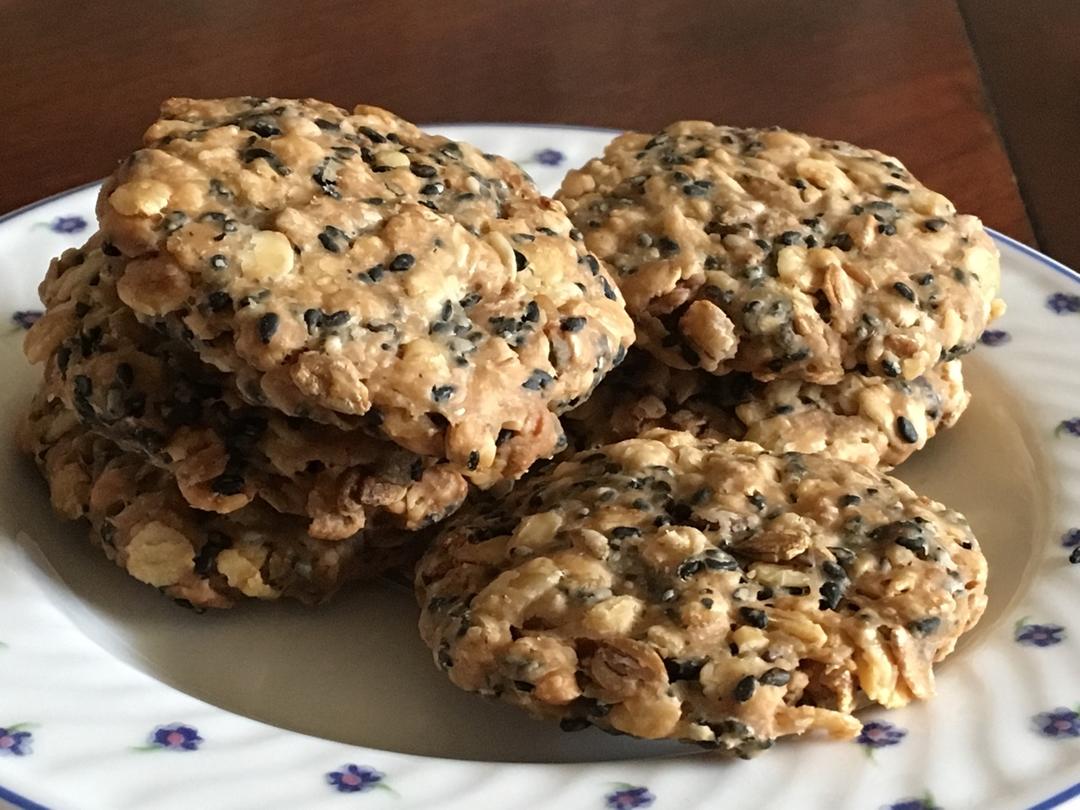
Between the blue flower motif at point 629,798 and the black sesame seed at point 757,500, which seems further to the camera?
the black sesame seed at point 757,500

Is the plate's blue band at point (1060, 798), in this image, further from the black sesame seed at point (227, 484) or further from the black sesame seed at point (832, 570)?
the black sesame seed at point (227, 484)

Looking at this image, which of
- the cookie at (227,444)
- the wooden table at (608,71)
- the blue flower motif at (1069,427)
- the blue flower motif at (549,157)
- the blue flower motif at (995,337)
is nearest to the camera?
the cookie at (227,444)

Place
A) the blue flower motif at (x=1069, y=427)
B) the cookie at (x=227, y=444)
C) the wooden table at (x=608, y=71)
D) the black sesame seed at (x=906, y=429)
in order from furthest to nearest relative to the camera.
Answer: the wooden table at (x=608, y=71) → the blue flower motif at (x=1069, y=427) → the black sesame seed at (x=906, y=429) → the cookie at (x=227, y=444)

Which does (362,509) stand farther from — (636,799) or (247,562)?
(636,799)

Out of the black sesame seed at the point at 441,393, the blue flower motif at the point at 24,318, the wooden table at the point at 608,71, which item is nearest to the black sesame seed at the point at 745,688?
the black sesame seed at the point at 441,393

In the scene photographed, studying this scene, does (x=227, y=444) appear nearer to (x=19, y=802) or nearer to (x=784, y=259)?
(x=19, y=802)

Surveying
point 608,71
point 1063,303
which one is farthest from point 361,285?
point 608,71
